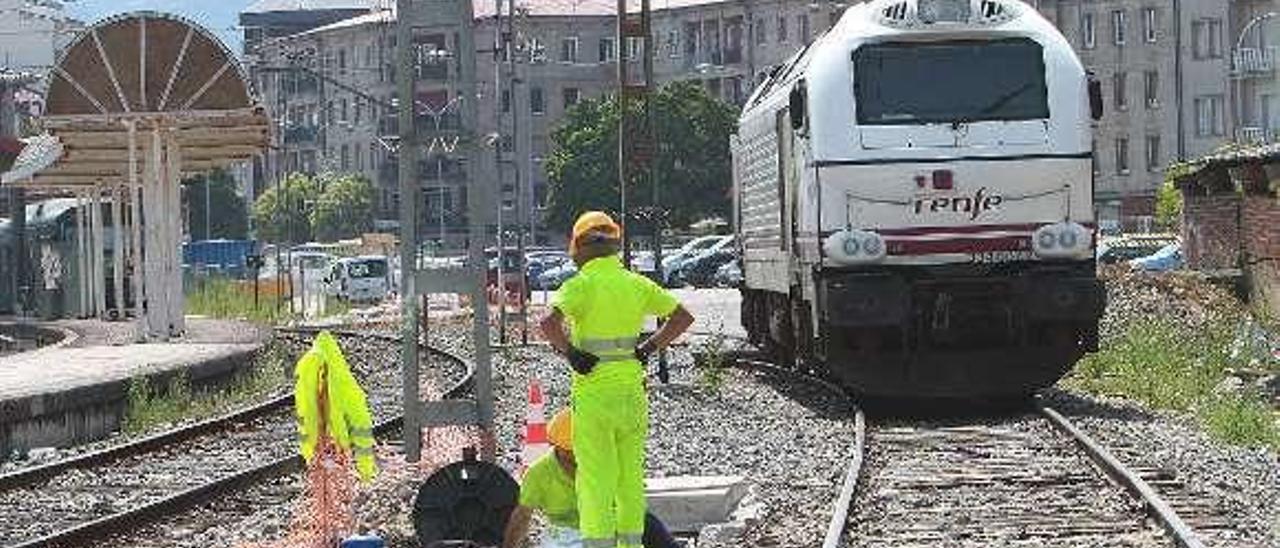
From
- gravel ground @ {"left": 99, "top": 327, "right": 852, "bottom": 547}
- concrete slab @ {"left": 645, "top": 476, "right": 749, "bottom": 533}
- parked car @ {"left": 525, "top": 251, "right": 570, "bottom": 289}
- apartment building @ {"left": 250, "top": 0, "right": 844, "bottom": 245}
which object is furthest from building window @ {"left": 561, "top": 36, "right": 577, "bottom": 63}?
concrete slab @ {"left": 645, "top": 476, "right": 749, "bottom": 533}

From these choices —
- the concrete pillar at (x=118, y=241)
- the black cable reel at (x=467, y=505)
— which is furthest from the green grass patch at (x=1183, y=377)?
the concrete pillar at (x=118, y=241)

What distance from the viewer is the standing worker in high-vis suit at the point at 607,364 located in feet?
32.7

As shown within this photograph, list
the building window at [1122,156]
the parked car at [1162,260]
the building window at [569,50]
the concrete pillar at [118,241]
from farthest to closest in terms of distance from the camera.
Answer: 1. the building window at [569,50]
2. the building window at [1122,156]
3. the parked car at [1162,260]
4. the concrete pillar at [118,241]

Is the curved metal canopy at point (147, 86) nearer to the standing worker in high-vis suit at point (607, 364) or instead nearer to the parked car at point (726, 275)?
the standing worker in high-vis suit at point (607, 364)

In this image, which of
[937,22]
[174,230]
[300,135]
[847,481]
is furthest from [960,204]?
[300,135]

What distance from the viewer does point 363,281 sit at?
249 feet

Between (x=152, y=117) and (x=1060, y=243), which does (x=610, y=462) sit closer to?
(x=1060, y=243)

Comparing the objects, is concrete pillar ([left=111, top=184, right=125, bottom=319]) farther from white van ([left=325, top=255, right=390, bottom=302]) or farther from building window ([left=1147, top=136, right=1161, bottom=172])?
building window ([left=1147, top=136, right=1161, bottom=172])

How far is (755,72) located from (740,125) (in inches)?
3479

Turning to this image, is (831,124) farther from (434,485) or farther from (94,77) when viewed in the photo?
(94,77)

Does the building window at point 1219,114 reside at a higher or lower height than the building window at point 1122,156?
higher

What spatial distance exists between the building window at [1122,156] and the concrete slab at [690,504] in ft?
291

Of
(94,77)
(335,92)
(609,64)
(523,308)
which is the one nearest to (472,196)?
(94,77)

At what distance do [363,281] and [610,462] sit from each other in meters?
66.4
